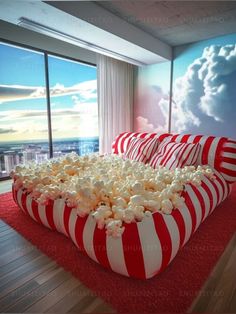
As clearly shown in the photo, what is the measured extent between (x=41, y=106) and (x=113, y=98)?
139cm

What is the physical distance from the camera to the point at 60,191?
1441 mm

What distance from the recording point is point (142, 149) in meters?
2.37

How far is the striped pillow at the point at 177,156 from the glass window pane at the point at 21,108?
2159 millimetres

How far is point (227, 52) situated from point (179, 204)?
2.82m

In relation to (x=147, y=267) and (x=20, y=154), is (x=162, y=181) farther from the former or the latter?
(x=20, y=154)

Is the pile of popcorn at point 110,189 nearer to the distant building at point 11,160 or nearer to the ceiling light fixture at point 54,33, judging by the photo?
the ceiling light fixture at point 54,33

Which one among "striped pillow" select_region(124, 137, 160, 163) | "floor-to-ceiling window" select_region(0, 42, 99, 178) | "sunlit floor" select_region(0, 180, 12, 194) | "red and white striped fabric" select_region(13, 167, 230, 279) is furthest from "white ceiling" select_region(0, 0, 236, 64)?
"sunlit floor" select_region(0, 180, 12, 194)

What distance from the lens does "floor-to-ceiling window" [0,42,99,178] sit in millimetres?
3445

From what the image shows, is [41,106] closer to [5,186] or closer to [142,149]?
[5,186]

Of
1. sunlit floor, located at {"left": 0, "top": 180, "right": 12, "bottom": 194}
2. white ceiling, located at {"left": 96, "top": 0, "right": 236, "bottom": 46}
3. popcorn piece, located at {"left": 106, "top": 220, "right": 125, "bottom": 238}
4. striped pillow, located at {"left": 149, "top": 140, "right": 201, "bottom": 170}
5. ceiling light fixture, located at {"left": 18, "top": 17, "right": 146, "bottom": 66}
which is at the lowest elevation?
sunlit floor, located at {"left": 0, "top": 180, "right": 12, "bottom": 194}

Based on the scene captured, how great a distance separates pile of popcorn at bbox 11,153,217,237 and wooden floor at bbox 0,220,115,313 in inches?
13.4

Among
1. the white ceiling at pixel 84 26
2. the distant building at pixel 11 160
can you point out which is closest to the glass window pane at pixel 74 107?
the distant building at pixel 11 160

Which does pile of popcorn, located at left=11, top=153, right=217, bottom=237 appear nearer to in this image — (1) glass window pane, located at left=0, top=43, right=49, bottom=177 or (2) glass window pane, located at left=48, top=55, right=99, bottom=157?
(1) glass window pane, located at left=0, top=43, right=49, bottom=177

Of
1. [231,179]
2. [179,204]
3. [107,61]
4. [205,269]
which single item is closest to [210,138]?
[231,179]
